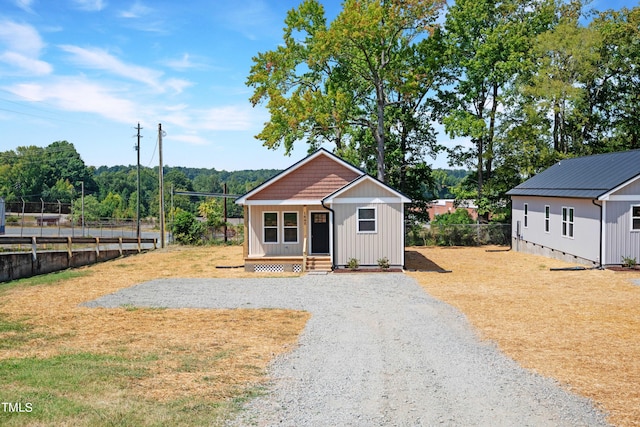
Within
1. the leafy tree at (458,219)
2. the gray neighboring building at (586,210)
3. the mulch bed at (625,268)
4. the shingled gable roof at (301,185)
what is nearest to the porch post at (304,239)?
the shingled gable roof at (301,185)

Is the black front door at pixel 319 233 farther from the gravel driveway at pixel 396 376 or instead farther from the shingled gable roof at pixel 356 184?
the gravel driveway at pixel 396 376

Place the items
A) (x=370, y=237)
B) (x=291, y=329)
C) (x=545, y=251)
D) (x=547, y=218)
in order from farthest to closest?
(x=545, y=251) < (x=547, y=218) < (x=370, y=237) < (x=291, y=329)

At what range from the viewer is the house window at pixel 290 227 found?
2569 centimetres

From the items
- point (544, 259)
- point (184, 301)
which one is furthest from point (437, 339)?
A: point (544, 259)

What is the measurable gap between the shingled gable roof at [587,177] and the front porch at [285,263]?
11.7m

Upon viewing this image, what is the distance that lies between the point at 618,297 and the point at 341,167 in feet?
41.5

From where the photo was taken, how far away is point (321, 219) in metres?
25.6

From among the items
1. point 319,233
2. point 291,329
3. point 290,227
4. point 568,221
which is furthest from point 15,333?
point 568,221

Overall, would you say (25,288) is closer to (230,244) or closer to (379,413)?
(379,413)

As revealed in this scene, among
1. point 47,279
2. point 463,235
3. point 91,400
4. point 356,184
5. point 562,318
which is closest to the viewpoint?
point 91,400

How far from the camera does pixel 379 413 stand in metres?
7.52

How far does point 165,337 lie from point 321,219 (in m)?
14.2

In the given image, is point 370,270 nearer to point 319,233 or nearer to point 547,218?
point 319,233

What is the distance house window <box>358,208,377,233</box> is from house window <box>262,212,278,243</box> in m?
4.44
